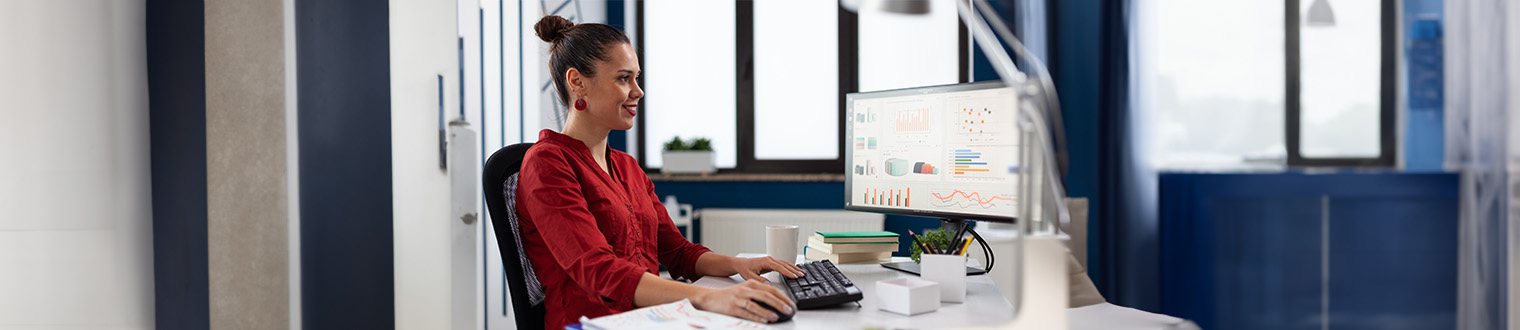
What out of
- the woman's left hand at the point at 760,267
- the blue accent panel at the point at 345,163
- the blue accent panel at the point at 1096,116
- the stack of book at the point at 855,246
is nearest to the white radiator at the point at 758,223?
the blue accent panel at the point at 1096,116

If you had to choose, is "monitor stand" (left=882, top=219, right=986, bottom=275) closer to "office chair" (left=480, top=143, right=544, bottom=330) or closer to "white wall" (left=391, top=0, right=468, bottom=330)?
"office chair" (left=480, top=143, right=544, bottom=330)

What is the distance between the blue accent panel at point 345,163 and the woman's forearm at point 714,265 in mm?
1145

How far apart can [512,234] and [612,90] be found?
313 mm

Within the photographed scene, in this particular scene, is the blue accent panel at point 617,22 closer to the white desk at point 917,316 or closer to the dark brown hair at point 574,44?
the dark brown hair at point 574,44

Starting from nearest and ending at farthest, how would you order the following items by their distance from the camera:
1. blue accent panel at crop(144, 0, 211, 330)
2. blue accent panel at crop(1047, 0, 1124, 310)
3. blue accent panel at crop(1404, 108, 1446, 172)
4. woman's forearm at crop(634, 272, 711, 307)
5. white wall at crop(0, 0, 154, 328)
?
woman's forearm at crop(634, 272, 711, 307) < white wall at crop(0, 0, 154, 328) < blue accent panel at crop(144, 0, 211, 330) < blue accent panel at crop(1404, 108, 1446, 172) < blue accent panel at crop(1047, 0, 1124, 310)

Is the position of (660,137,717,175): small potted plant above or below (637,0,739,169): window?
below

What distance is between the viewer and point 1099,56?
2883 millimetres

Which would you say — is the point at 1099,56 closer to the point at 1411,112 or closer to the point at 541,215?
the point at 1411,112

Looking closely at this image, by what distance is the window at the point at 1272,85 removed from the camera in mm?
2889

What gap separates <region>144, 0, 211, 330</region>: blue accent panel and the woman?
3.82 feet

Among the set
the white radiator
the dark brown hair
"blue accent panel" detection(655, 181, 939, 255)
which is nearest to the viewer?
the dark brown hair

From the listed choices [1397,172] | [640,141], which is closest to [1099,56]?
[1397,172]

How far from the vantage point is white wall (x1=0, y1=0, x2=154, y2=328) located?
169 cm

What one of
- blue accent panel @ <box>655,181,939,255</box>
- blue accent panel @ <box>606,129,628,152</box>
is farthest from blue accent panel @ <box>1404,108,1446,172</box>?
blue accent panel @ <box>606,129,628,152</box>
